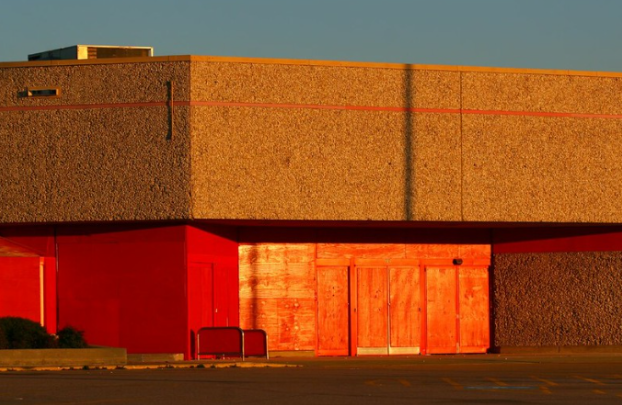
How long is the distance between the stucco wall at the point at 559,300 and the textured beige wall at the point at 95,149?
34.0ft

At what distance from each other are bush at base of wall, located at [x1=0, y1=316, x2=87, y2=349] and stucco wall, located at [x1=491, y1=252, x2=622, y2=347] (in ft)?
41.0

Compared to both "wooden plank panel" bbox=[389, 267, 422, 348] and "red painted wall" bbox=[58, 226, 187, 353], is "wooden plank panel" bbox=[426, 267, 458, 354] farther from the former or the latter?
"red painted wall" bbox=[58, 226, 187, 353]

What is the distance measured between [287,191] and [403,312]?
602cm

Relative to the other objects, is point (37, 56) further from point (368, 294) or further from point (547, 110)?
point (547, 110)

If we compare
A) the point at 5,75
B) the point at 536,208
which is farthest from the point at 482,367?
the point at 5,75

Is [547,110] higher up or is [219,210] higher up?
[547,110]

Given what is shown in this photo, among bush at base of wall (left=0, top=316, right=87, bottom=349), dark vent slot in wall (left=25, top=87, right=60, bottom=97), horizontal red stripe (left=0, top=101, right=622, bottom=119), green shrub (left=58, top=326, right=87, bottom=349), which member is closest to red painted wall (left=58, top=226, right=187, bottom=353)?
green shrub (left=58, top=326, right=87, bottom=349)

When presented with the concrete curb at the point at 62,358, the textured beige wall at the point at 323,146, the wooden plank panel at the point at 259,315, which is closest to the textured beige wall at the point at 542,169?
the textured beige wall at the point at 323,146

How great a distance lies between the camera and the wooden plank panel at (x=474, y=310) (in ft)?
107

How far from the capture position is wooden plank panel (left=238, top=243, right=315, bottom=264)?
30.9 m

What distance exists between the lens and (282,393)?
1798cm

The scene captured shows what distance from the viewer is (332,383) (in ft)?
66.4

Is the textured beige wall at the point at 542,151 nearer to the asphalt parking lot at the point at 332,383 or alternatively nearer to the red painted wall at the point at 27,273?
the asphalt parking lot at the point at 332,383

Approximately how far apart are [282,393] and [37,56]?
17134 mm
